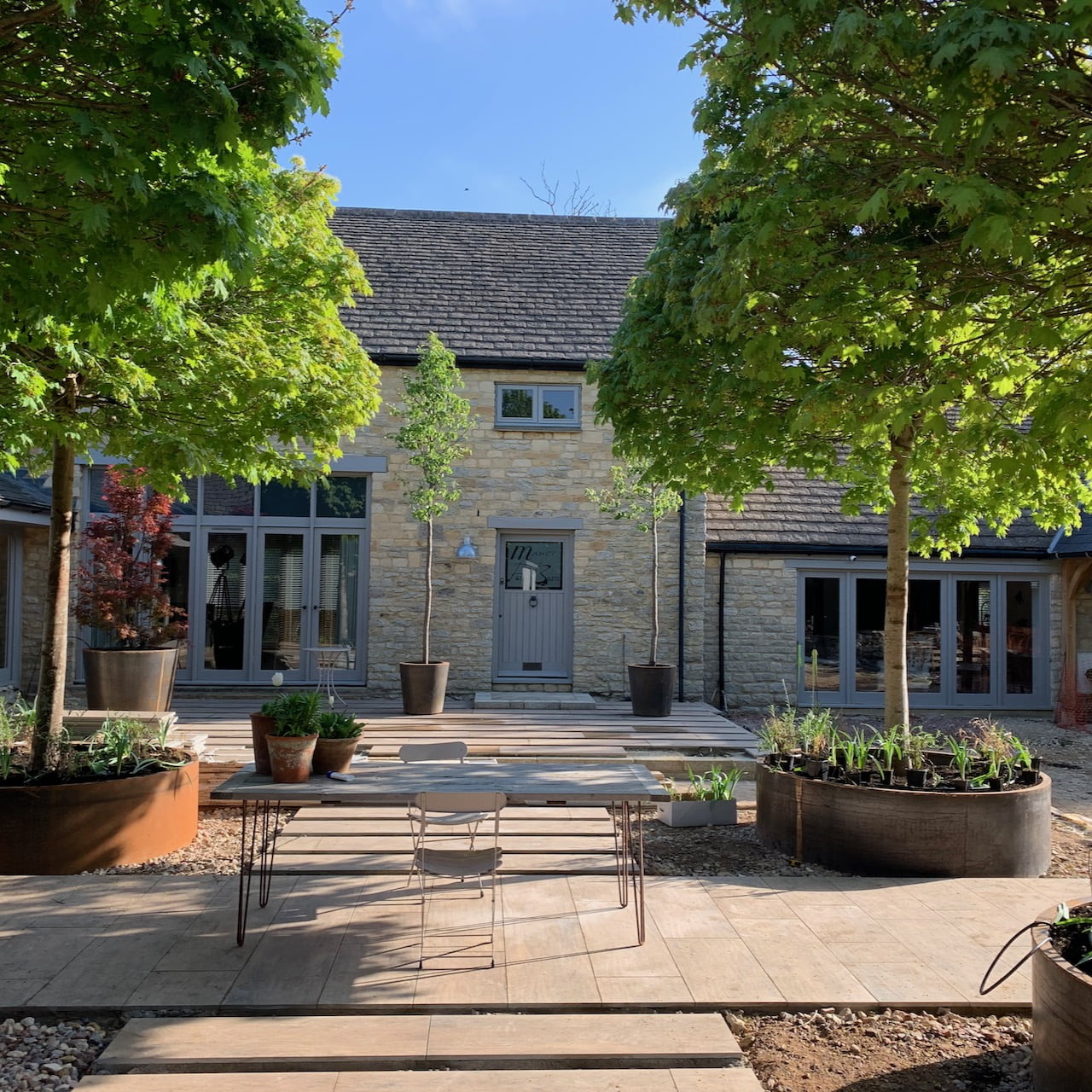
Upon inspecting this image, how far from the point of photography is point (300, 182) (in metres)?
7.14

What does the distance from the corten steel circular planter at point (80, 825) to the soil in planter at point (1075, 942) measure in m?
5.10

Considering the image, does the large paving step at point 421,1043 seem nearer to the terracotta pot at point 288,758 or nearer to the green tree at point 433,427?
the terracotta pot at point 288,758

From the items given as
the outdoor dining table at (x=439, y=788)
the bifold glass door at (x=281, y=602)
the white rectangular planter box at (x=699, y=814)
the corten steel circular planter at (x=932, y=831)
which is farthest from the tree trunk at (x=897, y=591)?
the bifold glass door at (x=281, y=602)

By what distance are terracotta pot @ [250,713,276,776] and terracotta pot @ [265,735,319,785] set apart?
0.17m

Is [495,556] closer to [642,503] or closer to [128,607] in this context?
[642,503]

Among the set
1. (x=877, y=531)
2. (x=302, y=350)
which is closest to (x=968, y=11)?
(x=302, y=350)

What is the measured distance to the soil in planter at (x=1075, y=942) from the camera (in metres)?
3.61

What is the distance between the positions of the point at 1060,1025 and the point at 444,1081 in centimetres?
215

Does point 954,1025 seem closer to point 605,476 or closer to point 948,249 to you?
point 948,249

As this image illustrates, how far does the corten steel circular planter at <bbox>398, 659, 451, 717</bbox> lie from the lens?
1181 centimetres

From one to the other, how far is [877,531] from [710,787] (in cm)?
823

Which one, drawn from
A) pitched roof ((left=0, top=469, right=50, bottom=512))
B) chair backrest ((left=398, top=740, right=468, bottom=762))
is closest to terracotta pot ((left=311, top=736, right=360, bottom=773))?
chair backrest ((left=398, top=740, right=468, bottom=762))

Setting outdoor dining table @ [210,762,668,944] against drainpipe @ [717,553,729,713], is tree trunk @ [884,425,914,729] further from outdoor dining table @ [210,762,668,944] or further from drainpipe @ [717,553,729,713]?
drainpipe @ [717,553,729,713]

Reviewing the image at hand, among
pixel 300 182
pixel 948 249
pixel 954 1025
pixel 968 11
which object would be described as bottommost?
pixel 954 1025
